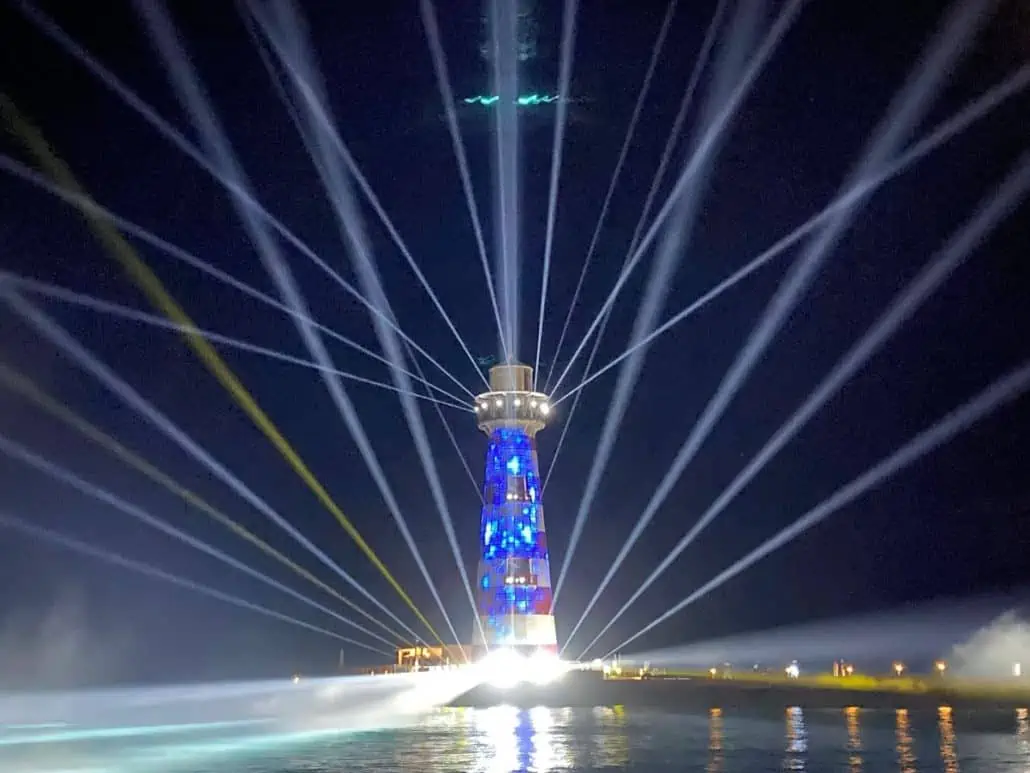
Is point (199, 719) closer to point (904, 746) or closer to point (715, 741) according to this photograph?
point (715, 741)

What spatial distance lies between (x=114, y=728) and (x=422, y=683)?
15.4m

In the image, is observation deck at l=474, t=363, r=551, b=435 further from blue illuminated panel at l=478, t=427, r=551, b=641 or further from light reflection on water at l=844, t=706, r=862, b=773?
light reflection on water at l=844, t=706, r=862, b=773

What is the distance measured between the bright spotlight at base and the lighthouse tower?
1.07ft

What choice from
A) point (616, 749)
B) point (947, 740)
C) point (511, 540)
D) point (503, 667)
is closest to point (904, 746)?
point (947, 740)

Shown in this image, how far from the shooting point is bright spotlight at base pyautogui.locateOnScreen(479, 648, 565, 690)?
44.0 m

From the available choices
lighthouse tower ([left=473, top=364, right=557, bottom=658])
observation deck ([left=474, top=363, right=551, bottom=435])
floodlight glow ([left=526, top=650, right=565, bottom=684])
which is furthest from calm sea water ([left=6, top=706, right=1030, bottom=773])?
observation deck ([left=474, top=363, right=551, bottom=435])

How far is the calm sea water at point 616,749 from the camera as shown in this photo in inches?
795

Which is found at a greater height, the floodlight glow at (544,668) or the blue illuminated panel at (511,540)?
the blue illuminated panel at (511,540)

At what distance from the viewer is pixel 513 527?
158 ft

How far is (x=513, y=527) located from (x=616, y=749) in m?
24.6

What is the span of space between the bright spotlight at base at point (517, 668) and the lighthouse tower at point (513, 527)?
0.33 metres

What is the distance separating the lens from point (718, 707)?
134 feet

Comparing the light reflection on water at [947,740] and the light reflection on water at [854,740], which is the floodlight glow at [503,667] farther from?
the light reflection on water at [947,740]

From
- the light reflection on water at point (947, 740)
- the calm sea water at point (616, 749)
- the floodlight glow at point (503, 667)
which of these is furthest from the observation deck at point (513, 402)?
the light reflection on water at point (947, 740)
